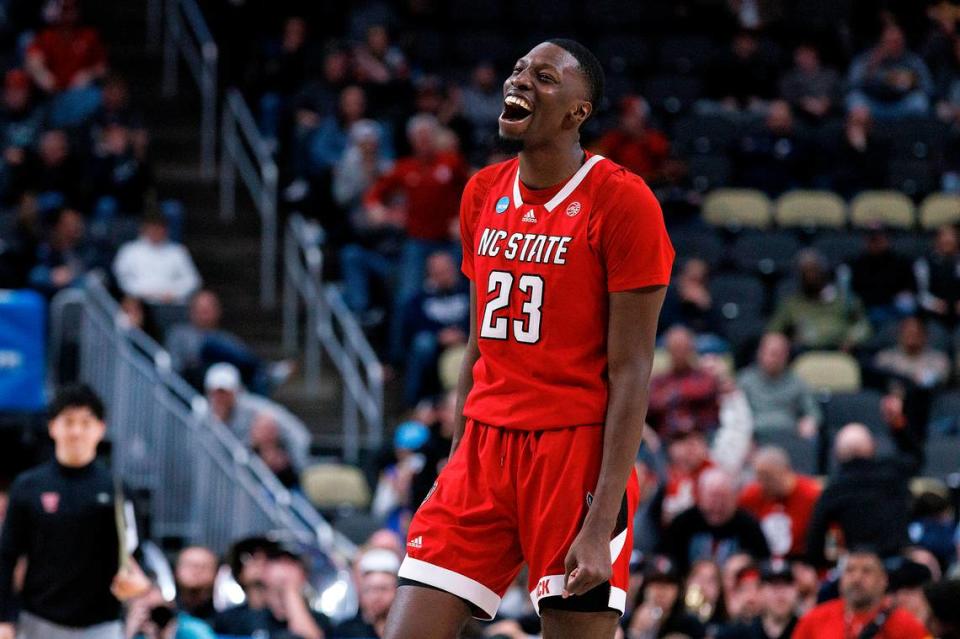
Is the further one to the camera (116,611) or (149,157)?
(149,157)

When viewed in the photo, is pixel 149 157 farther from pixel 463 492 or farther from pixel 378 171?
Result: pixel 463 492

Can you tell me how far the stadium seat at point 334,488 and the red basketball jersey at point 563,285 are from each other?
24.4 ft

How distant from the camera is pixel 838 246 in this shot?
14297mm

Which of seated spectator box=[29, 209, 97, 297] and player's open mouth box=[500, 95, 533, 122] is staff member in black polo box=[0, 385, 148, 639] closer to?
player's open mouth box=[500, 95, 533, 122]

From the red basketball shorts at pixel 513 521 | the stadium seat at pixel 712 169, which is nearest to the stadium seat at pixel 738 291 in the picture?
the stadium seat at pixel 712 169

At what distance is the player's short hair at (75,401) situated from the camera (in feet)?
22.5

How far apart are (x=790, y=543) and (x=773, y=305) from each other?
3.80 meters

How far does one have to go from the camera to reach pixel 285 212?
589 inches

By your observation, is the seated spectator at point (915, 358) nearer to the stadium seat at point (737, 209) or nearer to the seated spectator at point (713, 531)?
the stadium seat at point (737, 209)

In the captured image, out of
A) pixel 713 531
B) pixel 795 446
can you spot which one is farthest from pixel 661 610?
pixel 795 446

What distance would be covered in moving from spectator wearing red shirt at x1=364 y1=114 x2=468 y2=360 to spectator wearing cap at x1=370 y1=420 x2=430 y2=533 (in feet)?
7.15

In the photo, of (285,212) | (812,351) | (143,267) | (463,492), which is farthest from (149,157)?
(463,492)

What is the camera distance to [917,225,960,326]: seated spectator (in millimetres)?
13656

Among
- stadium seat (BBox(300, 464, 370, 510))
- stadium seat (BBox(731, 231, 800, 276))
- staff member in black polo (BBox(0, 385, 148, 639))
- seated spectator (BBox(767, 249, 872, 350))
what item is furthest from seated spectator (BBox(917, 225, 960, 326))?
staff member in black polo (BBox(0, 385, 148, 639))
